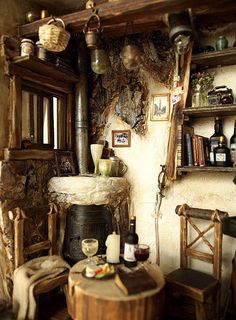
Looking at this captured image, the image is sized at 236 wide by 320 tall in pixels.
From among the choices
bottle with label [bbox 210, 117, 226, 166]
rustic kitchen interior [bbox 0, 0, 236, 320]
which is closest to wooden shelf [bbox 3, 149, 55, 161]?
rustic kitchen interior [bbox 0, 0, 236, 320]

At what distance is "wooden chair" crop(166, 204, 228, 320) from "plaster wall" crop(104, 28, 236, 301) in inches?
7.5

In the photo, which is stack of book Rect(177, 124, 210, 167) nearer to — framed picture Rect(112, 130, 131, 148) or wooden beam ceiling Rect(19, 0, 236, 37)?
framed picture Rect(112, 130, 131, 148)

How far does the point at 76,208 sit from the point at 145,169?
78cm

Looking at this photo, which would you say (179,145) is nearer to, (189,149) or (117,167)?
(189,149)

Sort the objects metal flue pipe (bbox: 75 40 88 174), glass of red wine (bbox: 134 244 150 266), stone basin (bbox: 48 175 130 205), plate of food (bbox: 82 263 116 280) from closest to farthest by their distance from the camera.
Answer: plate of food (bbox: 82 263 116 280)
glass of red wine (bbox: 134 244 150 266)
stone basin (bbox: 48 175 130 205)
metal flue pipe (bbox: 75 40 88 174)

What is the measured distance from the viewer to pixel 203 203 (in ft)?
8.16

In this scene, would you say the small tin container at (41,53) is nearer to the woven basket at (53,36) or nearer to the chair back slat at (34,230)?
the woven basket at (53,36)

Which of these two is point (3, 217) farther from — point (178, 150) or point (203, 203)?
point (203, 203)

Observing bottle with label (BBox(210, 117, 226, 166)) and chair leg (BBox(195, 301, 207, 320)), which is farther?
bottle with label (BBox(210, 117, 226, 166))

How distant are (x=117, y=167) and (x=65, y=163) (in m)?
0.53

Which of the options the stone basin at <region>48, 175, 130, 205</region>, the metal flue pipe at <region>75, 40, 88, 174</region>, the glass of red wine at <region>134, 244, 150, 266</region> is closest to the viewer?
the glass of red wine at <region>134, 244, 150, 266</region>

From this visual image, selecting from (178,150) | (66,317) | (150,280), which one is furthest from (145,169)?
(66,317)

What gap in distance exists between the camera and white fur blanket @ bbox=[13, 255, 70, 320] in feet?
6.27

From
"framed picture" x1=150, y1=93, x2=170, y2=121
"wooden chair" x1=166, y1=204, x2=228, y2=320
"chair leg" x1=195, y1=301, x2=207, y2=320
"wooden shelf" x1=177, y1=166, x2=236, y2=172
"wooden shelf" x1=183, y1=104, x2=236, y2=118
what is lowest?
"chair leg" x1=195, y1=301, x2=207, y2=320
